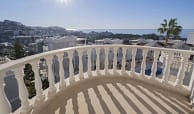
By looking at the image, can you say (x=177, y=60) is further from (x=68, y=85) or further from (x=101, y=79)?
(x=68, y=85)

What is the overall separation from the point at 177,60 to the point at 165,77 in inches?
92.0

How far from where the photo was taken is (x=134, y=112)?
70.1 inches

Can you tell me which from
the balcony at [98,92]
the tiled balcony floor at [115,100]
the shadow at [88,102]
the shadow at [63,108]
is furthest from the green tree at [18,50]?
the shadow at [63,108]

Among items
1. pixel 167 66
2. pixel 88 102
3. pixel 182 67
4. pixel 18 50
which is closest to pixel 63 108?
pixel 88 102

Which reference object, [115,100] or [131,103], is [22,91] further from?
[131,103]

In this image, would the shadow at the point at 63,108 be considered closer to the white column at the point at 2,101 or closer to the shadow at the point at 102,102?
the shadow at the point at 102,102

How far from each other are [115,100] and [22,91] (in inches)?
52.3

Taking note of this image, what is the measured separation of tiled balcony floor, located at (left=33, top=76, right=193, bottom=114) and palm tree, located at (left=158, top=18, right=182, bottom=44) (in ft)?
42.9

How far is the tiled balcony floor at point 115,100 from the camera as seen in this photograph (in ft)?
5.93

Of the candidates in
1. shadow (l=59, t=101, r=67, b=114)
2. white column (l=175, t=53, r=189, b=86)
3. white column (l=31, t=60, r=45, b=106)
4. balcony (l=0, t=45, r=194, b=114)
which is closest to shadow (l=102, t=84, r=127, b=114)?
balcony (l=0, t=45, r=194, b=114)

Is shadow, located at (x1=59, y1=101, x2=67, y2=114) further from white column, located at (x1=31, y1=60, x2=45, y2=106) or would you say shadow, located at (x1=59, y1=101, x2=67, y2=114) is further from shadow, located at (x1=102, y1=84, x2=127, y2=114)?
shadow, located at (x1=102, y1=84, x2=127, y2=114)

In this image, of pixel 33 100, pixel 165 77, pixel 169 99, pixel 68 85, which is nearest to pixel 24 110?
pixel 33 100

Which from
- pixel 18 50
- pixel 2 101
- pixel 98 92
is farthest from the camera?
pixel 18 50

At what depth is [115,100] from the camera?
207 centimetres
